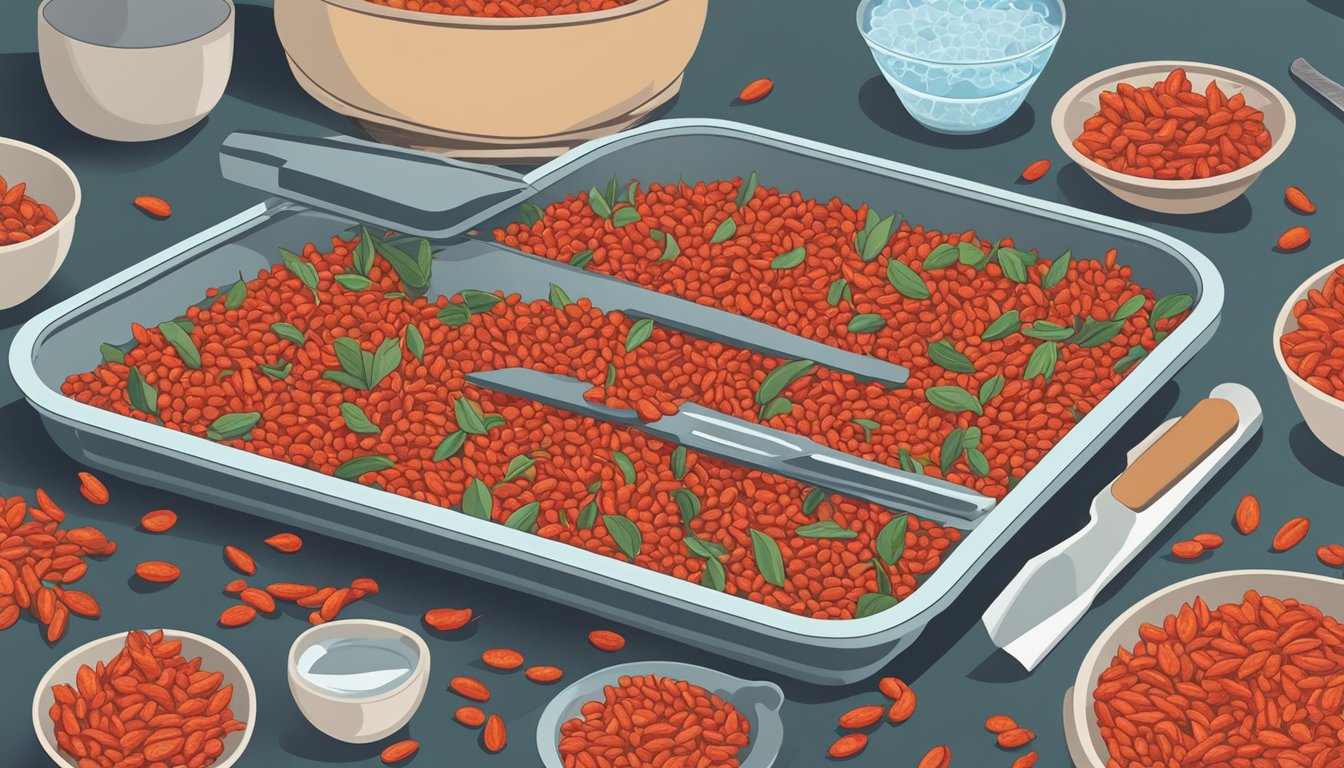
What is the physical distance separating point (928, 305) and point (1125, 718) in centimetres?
57

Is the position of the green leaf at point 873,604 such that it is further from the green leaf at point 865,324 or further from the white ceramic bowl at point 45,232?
the white ceramic bowl at point 45,232

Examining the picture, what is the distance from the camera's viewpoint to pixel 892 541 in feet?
5.63

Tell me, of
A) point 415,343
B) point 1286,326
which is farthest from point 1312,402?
point 415,343

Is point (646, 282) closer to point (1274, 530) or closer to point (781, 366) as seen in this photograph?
point (781, 366)

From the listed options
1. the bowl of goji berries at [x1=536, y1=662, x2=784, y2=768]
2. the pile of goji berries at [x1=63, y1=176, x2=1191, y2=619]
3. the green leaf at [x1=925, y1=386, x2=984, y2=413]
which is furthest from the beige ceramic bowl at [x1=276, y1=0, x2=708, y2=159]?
the bowl of goji berries at [x1=536, y1=662, x2=784, y2=768]

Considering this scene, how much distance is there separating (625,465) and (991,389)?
353mm

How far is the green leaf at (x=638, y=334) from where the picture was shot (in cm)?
195

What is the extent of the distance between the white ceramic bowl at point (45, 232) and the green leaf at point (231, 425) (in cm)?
35

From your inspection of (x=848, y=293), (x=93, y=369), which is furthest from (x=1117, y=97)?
(x=93, y=369)

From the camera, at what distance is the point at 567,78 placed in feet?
7.29

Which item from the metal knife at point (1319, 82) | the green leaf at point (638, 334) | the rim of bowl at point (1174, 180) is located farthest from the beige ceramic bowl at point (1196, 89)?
the green leaf at point (638, 334)

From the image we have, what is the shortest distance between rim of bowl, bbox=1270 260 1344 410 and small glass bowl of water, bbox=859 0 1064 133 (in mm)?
441

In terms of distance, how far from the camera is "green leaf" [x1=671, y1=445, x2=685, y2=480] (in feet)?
5.96

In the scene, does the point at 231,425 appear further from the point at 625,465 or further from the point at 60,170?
the point at 60,170
